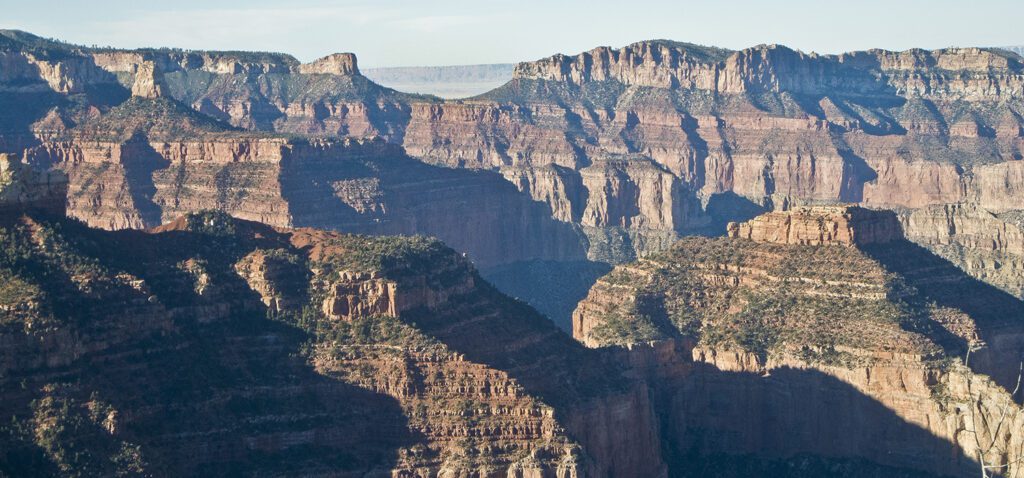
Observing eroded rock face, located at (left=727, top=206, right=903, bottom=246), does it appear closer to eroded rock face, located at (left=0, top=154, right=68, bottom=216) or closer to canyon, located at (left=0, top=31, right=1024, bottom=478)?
canyon, located at (left=0, top=31, right=1024, bottom=478)

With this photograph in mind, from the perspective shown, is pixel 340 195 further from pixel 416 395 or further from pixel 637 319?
pixel 416 395

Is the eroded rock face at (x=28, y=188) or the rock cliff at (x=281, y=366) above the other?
the eroded rock face at (x=28, y=188)

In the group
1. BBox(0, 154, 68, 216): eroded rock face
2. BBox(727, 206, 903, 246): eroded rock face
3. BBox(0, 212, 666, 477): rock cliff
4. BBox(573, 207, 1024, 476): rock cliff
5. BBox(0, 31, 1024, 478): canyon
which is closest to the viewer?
BBox(0, 212, 666, 477): rock cliff

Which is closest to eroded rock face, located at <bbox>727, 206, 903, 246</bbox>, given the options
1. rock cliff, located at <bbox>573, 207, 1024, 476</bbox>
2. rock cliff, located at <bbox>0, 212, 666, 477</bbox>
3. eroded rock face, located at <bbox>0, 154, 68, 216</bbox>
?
rock cliff, located at <bbox>573, 207, 1024, 476</bbox>

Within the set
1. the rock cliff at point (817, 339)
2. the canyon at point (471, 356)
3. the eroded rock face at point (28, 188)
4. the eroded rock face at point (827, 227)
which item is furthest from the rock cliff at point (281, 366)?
the eroded rock face at point (827, 227)

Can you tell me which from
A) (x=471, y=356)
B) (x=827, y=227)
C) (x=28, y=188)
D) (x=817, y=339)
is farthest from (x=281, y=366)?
(x=827, y=227)

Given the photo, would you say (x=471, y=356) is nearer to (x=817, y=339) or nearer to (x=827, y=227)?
(x=817, y=339)

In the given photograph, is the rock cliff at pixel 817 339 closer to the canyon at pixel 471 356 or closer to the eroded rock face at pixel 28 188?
the canyon at pixel 471 356

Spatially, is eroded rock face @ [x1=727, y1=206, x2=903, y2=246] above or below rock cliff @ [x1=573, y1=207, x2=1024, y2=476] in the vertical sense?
above

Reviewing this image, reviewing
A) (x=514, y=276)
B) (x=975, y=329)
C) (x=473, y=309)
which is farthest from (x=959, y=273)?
(x=514, y=276)

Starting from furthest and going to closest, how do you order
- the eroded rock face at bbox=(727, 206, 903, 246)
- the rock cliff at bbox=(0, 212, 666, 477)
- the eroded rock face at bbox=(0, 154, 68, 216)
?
the eroded rock face at bbox=(727, 206, 903, 246)
the eroded rock face at bbox=(0, 154, 68, 216)
the rock cliff at bbox=(0, 212, 666, 477)

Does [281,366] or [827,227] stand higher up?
[827,227]

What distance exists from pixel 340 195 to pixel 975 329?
75.0 m

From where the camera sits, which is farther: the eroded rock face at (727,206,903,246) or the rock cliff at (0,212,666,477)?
the eroded rock face at (727,206,903,246)
